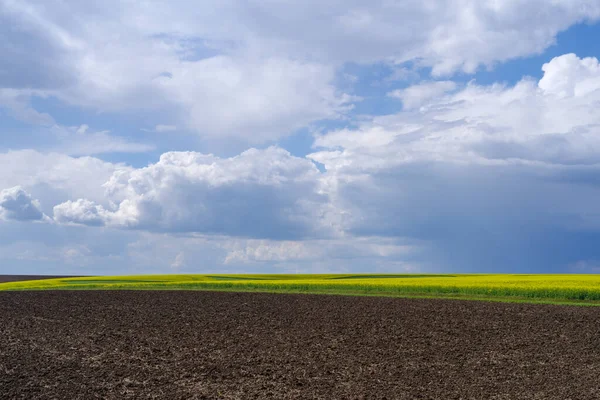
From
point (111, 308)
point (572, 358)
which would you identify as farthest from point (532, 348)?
point (111, 308)

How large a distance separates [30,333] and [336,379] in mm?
16192

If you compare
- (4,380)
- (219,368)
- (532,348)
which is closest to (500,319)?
(532,348)

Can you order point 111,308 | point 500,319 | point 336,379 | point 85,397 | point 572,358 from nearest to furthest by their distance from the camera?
point 85,397 → point 336,379 → point 572,358 → point 500,319 → point 111,308

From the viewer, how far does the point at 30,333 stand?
2692cm

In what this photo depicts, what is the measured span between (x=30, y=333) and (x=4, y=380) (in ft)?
29.9

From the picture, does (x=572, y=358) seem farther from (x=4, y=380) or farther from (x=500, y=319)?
(x=4, y=380)

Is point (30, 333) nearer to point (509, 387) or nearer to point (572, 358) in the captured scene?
point (509, 387)

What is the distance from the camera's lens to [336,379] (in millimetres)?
18266

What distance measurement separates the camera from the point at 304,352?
21.9 meters

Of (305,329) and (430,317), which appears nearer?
(305,329)

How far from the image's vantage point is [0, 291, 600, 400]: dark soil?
56.9ft

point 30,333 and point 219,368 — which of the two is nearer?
point 219,368

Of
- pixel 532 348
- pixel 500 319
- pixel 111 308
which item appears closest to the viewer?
pixel 532 348

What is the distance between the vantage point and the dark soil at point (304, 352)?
17344mm
